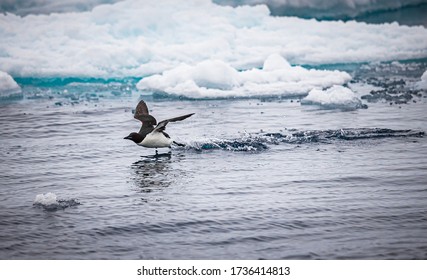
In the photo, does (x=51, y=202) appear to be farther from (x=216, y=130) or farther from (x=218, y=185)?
(x=216, y=130)

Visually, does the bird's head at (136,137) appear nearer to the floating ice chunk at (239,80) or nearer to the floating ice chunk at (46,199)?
the floating ice chunk at (46,199)

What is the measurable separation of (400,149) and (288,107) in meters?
4.32

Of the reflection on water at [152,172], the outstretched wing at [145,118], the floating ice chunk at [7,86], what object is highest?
the floating ice chunk at [7,86]

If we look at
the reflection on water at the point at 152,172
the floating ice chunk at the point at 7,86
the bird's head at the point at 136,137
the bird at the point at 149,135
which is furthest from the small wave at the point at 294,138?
the floating ice chunk at the point at 7,86

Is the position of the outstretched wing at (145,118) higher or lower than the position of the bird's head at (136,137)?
higher

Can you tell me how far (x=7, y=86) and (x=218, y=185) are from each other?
499 centimetres

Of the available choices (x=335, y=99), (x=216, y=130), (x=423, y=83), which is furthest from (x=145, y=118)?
(x=423, y=83)

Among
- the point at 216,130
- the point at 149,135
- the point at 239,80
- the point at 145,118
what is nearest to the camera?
the point at 149,135

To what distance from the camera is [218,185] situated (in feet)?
20.4

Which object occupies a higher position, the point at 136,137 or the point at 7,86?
the point at 7,86

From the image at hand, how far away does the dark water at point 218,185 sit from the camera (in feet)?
15.4

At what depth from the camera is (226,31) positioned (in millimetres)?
10516

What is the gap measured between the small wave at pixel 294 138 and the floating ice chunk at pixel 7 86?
3440mm
